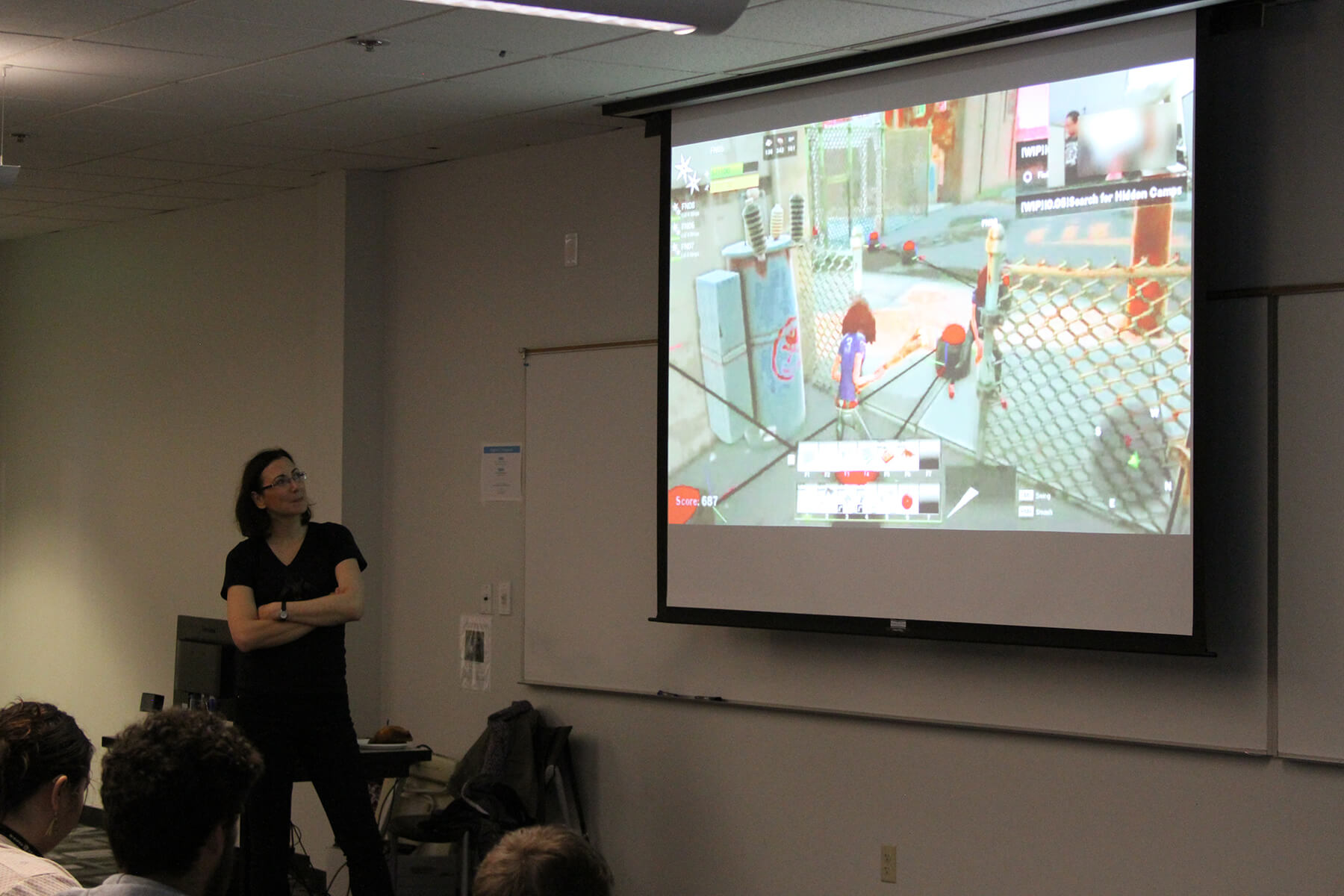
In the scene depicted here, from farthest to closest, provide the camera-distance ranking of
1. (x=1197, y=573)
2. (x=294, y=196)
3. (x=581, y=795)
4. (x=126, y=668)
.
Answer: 1. (x=126, y=668)
2. (x=294, y=196)
3. (x=581, y=795)
4. (x=1197, y=573)

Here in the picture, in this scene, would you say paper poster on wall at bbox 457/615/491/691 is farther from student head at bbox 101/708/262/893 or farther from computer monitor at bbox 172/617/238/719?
student head at bbox 101/708/262/893

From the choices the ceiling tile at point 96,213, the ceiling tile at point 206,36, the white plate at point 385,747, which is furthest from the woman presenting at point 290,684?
the ceiling tile at point 96,213

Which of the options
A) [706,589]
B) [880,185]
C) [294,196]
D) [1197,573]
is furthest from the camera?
[294,196]

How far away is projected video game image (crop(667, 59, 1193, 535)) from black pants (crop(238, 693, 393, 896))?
1.34m

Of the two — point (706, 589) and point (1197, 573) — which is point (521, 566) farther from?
point (1197, 573)

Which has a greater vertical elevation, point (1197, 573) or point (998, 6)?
point (998, 6)

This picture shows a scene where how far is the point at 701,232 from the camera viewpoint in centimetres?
460

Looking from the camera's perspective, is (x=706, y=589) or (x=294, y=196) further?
(x=294, y=196)

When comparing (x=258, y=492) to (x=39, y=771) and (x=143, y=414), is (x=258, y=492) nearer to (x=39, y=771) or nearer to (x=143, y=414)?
(x=39, y=771)

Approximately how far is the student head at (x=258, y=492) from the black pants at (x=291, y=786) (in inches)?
20.6

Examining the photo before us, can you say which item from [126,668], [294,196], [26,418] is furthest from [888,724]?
[26,418]

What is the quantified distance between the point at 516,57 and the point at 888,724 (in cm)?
235

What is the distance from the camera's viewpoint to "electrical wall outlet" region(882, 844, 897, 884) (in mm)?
4309

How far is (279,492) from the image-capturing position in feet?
13.9
